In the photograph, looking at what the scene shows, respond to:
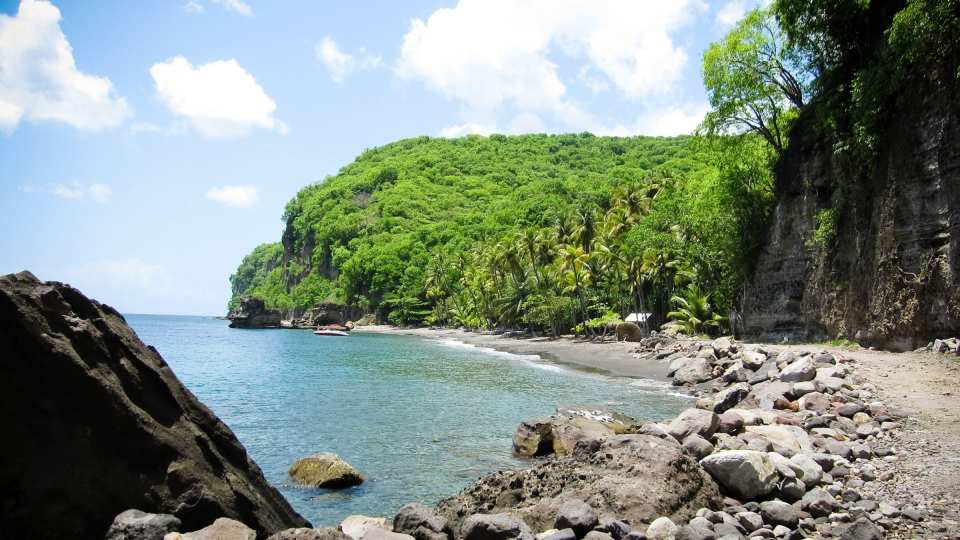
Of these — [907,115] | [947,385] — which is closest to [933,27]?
[907,115]

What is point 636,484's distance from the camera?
8125 millimetres

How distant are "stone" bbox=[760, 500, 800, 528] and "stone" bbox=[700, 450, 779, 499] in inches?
17.2

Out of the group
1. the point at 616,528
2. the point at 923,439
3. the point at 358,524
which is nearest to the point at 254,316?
the point at 358,524

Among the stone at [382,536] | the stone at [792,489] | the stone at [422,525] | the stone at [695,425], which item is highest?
the stone at [695,425]

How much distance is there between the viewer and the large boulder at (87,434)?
634cm

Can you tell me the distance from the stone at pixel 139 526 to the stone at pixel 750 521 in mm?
6598

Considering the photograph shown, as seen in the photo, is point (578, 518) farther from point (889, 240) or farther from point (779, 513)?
point (889, 240)

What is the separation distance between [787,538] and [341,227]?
500ft

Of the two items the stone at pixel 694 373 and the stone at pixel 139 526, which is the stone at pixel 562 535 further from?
the stone at pixel 694 373

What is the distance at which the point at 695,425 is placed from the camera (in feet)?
35.6

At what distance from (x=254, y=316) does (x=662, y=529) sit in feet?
441

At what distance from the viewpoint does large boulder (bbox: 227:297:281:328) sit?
131m

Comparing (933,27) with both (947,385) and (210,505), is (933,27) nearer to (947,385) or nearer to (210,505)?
(947,385)

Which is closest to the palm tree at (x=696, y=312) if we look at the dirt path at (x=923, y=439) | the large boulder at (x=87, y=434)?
the dirt path at (x=923, y=439)
